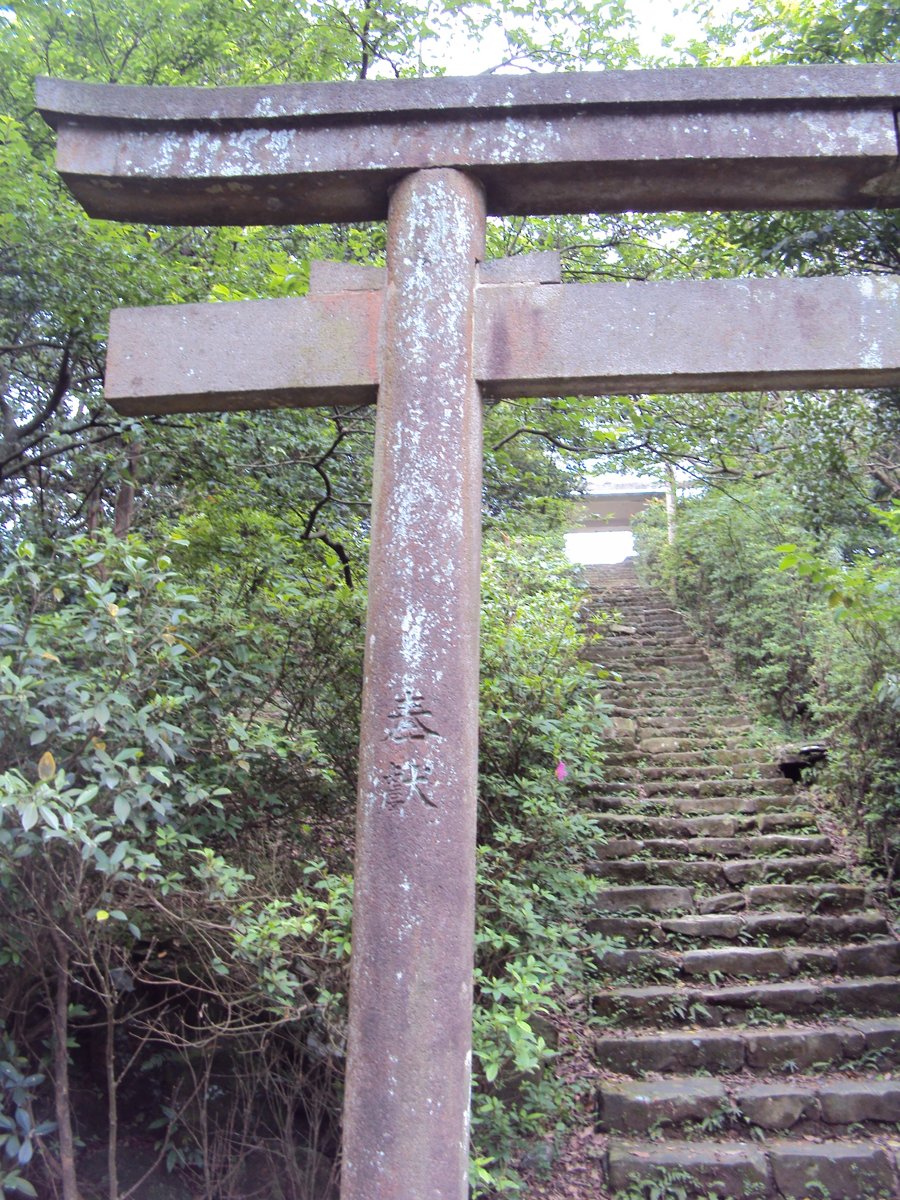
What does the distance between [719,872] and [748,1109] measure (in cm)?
188

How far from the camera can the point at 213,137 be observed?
2.99m

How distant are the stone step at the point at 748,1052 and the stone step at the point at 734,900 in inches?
40.9

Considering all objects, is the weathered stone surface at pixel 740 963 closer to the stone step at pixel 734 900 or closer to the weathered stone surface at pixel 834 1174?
the stone step at pixel 734 900

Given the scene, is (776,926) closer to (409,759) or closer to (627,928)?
(627,928)

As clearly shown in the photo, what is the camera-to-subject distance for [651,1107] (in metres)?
4.16

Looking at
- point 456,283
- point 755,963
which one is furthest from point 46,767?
point 755,963

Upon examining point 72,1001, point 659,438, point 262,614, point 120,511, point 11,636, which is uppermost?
point 659,438

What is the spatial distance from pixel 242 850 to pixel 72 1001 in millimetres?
948

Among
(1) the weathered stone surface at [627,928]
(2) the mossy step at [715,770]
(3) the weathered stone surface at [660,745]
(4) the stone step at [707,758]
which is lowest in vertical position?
(1) the weathered stone surface at [627,928]

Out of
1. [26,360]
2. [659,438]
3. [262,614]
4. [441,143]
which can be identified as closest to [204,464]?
[262,614]

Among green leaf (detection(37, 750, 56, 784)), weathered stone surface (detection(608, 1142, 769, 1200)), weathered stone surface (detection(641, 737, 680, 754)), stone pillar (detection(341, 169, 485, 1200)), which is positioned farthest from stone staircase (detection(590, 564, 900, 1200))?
green leaf (detection(37, 750, 56, 784))

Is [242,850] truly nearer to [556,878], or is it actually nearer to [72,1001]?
[72,1001]

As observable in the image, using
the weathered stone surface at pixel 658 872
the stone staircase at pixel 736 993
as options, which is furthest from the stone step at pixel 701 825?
the weathered stone surface at pixel 658 872

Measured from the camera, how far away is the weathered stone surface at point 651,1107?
4141mm
